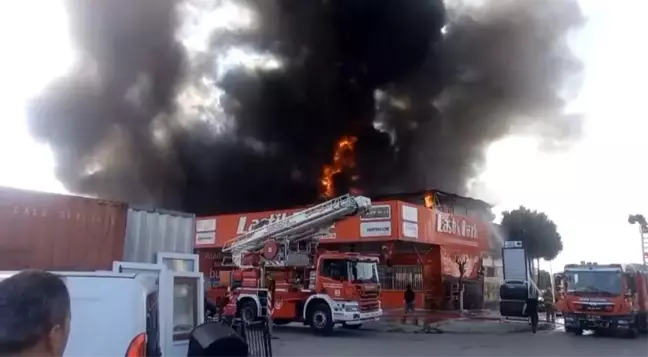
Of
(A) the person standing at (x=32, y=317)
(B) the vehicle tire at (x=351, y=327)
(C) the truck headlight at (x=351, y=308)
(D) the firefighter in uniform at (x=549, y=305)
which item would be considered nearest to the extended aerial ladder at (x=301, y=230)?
(C) the truck headlight at (x=351, y=308)

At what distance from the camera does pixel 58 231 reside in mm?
8367

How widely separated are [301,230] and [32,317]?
51.0ft

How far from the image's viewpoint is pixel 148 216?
30.6 ft

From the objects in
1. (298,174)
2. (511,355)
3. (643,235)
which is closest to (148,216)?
(511,355)

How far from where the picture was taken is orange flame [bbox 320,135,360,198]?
108ft

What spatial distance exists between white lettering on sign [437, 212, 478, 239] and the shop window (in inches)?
85.5

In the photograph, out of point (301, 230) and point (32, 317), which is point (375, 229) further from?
point (32, 317)

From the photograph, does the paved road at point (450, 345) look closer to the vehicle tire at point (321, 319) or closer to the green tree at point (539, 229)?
the vehicle tire at point (321, 319)

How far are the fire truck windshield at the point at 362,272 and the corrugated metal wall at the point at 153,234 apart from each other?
270 inches

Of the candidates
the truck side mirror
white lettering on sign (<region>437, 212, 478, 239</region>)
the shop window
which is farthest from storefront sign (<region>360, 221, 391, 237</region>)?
the truck side mirror

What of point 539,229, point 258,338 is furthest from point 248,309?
point 539,229

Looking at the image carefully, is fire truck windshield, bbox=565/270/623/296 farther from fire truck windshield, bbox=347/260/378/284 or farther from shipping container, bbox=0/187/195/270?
shipping container, bbox=0/187/195/270

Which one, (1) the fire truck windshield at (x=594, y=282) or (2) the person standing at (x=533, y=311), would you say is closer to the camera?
(1) the fire truck windshield at (x=594, y=282)

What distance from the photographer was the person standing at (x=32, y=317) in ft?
5.18
